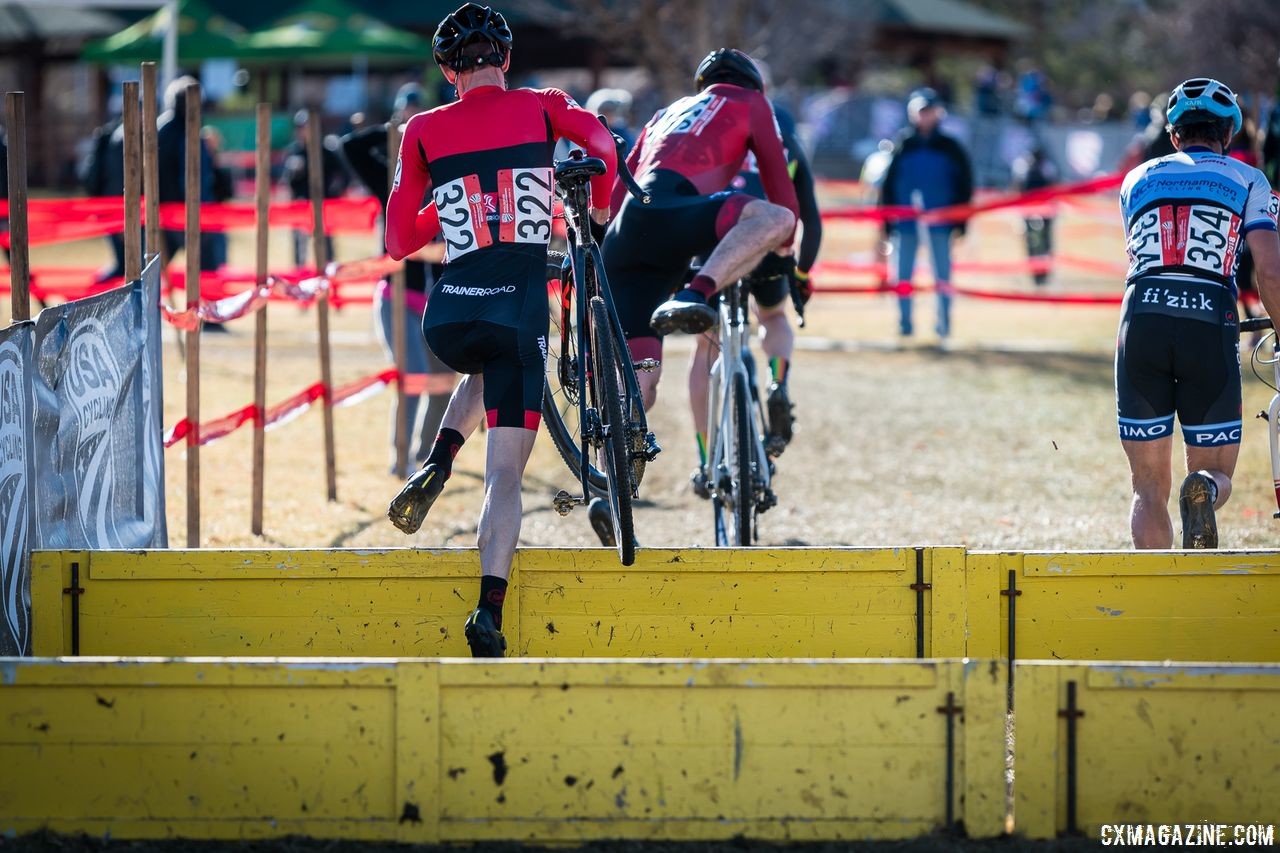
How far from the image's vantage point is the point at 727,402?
23.4 ft

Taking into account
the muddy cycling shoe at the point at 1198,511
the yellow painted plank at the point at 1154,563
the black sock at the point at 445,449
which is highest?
the black sock at the point at 445,449

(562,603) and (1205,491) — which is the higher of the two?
(1205,491)

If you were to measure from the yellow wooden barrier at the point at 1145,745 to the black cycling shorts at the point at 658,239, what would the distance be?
106 inches

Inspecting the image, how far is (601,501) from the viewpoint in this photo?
715 cm

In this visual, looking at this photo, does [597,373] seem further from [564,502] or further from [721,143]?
[721,143]

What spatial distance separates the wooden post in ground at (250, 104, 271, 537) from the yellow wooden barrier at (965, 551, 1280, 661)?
13.4ft

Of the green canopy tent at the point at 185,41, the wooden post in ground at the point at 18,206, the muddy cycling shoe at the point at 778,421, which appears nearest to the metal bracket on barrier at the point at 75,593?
the wooden post in ground at the point at 18,206

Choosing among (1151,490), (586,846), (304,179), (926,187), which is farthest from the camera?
(304,179)

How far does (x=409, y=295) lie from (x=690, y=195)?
3.47 metres

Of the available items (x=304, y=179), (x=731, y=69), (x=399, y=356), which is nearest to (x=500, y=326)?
(x=731, y=69)

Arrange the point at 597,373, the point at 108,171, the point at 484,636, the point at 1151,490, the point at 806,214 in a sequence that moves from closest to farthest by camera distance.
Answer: the point at 484,636, the point at 597,373, the point at 1151,490, the point at 806,214, the point at 108,171

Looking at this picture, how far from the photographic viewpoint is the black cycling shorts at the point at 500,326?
5527 millimetres

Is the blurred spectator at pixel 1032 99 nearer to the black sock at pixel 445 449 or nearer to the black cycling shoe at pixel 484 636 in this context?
the black sock at pixel 445 449

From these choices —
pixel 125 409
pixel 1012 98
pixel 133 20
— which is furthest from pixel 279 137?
pixel 125 409
